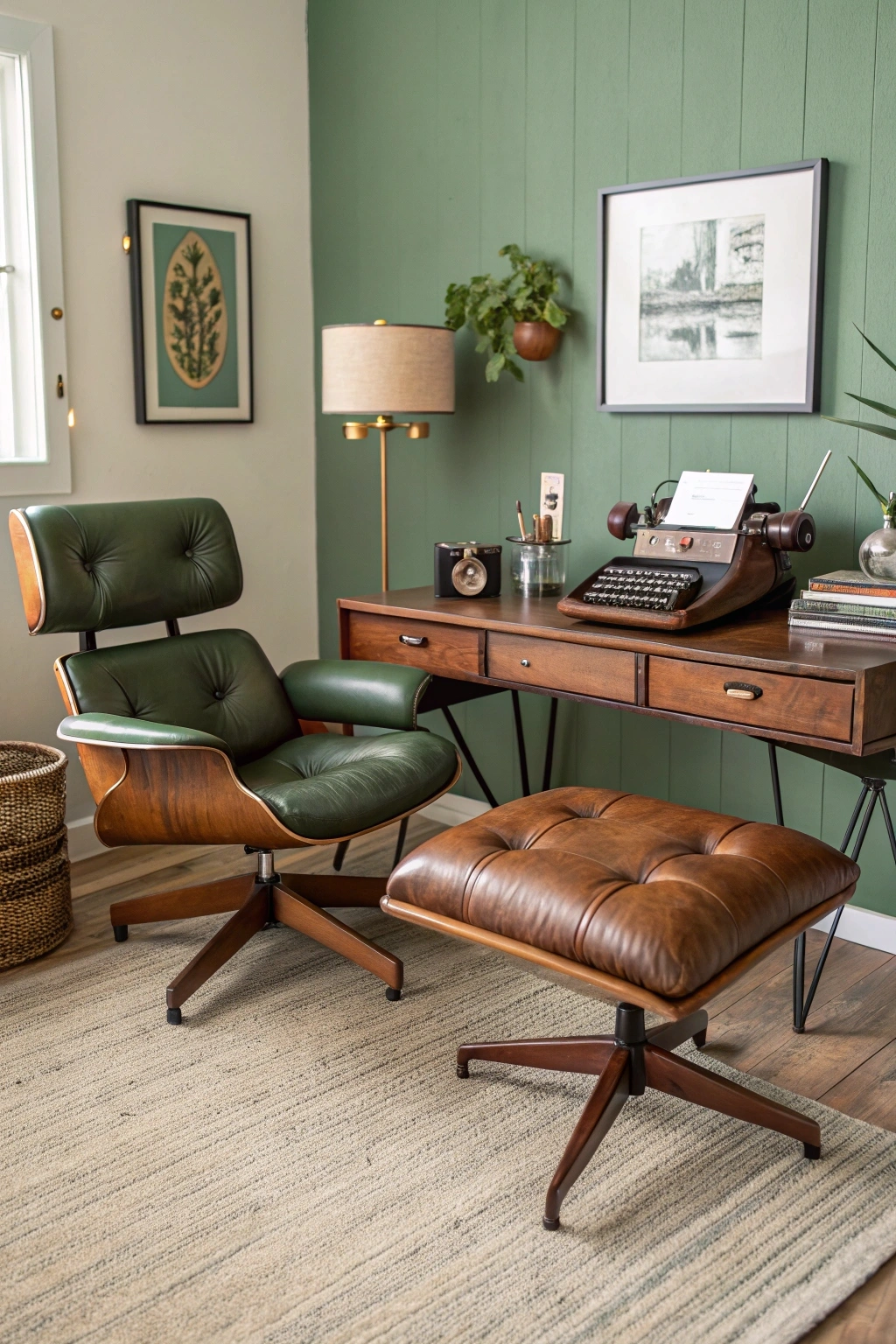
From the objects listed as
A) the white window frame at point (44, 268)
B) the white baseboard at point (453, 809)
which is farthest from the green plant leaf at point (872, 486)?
the white window frame at point (44, 268)

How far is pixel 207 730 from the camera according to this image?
2.69m

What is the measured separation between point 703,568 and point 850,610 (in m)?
0.31

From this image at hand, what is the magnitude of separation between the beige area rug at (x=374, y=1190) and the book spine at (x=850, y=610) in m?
0.86

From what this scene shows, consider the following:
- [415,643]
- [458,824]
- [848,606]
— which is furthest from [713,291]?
[458,824]

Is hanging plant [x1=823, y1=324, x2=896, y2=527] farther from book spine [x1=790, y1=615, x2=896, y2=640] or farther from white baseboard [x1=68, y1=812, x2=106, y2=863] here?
white baseboard [x1=68, y1=812, x2=106, y2=863]

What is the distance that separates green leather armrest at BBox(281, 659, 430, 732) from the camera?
2664 millimetres

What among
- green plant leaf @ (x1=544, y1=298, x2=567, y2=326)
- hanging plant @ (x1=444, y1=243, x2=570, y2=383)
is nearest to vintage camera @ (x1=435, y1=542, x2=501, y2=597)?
hanging plant @ (x1=444, y1=243, x2=570, y2=383)

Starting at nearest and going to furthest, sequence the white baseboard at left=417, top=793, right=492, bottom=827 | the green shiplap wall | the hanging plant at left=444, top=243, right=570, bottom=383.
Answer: the green shiplap wall < the hanging plant at left=444, top=243, right=570, bottom=383 < the white baseboard at left=417, top=793, right=492, bottom=827

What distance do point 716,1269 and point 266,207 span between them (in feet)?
9.91

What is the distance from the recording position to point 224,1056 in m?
2.21

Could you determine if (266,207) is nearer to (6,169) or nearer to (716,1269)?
(6,169)

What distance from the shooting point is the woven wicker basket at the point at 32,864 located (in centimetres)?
254

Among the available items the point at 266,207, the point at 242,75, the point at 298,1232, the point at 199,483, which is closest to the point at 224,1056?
the point at 298,1232

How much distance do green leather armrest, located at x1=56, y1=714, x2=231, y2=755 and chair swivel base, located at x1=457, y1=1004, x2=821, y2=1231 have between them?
837mm
